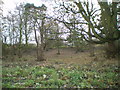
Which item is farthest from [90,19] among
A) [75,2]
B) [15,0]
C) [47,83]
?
[15,0]

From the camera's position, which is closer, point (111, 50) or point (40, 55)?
point (111, 50)

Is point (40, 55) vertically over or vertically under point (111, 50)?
under

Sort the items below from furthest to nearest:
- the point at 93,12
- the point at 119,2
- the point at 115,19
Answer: the point at 93,12
the point at 115,19
the point at 119,2

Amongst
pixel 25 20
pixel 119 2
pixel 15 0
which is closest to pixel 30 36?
pixel 25 20

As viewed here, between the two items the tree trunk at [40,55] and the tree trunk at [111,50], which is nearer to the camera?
the tree trunk at [111,50]

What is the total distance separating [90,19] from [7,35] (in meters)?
8.25

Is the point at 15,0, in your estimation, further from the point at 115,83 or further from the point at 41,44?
the point at 115,83

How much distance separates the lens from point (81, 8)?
630 centimetres

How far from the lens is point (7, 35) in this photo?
11.6m

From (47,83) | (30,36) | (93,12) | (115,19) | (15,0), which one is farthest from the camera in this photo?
(30,36)

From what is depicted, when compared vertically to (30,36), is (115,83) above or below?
below

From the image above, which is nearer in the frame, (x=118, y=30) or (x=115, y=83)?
(x=115, y=83)

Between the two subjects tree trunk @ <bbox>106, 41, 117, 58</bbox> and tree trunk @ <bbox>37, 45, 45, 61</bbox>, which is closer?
tree trunk @ <bbox>106, 41, 117, 58</bbox>

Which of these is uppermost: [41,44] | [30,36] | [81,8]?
[81,8]
